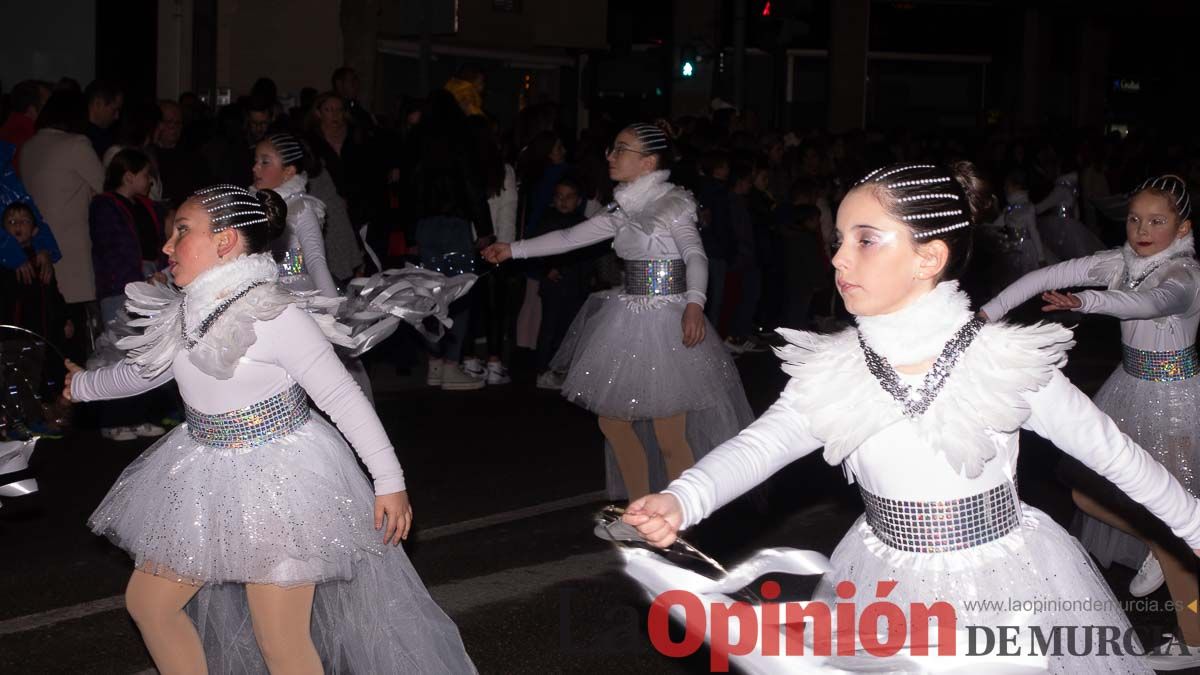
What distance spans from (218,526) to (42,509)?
3731 millimetres

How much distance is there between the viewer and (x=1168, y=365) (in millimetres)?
6133

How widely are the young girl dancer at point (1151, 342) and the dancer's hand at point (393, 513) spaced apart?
9.39ft

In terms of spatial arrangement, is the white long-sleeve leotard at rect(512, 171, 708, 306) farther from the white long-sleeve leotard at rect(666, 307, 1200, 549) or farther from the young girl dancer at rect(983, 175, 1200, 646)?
the white long-sleeve leotard at rect(666, 307, 1200, 549)

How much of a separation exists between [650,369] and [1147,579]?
255cm

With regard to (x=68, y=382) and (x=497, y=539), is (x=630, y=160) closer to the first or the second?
(x=497, y=539)

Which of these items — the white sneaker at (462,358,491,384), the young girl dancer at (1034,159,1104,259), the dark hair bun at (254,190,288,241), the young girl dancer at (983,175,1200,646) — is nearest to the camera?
the dark hair bun at (254,190,288,241)

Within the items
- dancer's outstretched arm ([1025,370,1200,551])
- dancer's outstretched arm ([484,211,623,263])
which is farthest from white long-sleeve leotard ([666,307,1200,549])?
dancer's outstretched arm ([484,211,623,263])

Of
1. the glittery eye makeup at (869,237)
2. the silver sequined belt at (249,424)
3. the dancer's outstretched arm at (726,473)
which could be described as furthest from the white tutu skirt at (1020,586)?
the silver sequined belt at (249,424)

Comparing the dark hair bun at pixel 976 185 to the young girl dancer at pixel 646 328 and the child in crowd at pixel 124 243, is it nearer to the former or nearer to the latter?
the young girl dancer at pixel 646 328

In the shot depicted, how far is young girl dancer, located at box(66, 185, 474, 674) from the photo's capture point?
4211 millimetres

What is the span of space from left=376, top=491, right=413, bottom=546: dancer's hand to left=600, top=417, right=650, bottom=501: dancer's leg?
2851mm

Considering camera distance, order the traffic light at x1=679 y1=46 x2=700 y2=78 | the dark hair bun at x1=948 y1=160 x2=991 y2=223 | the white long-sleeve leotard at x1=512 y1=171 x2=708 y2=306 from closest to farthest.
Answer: the dark hair bun at x1=948 y1=160 x2=991 y2=223 → the white long-sleeve leotard at x1=512 y1=171 x2=708 y2=306 → the traffic light at x1=679 y1=46 x2=700 y2=78

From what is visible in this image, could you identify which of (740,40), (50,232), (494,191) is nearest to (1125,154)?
(740,40)

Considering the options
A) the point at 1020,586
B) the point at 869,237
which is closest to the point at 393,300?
the point at 869,237
